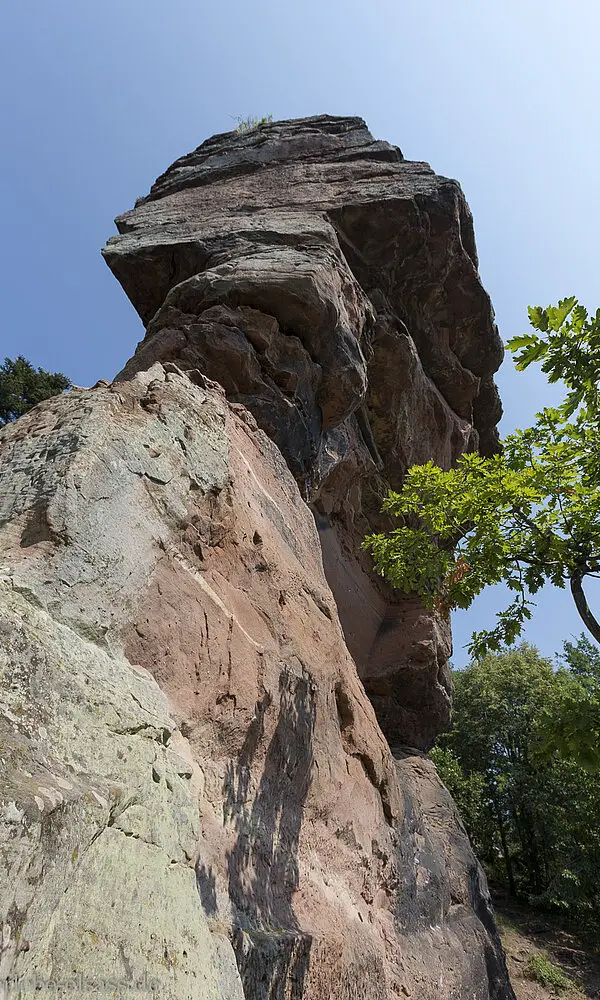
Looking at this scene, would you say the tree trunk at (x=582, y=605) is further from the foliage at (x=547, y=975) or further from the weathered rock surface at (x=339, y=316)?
the foliage at (x=547, y=975)

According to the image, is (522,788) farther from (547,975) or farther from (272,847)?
(272,847)

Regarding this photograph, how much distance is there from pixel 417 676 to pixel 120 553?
8.16 m

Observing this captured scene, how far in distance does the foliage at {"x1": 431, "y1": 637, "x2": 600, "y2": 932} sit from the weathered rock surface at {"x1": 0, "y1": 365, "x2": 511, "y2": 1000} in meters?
13.7

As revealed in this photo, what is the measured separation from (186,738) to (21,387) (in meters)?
16.1

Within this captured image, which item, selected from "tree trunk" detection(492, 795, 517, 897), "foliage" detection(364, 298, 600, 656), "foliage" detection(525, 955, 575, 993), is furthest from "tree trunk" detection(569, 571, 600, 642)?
"tree trunk" detection(492, 795, 517, 897)

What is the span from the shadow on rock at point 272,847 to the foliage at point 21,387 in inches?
559

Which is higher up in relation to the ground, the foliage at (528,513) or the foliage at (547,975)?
the foliage at (528,513)

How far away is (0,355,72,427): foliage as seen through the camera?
1712 centimetres

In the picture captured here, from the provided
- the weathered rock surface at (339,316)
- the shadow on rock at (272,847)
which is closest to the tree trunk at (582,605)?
the shadow on rock at (272,847)

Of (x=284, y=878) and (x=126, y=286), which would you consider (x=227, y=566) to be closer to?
(x=284, y=878)

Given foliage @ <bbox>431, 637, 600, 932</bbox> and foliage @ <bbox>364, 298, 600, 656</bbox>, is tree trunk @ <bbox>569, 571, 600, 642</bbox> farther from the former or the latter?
foliage @ <bbox>431, 637, 600, 932</bbox>

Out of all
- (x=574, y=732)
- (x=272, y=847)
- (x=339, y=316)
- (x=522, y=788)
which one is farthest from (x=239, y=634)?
(x=522, y=788)

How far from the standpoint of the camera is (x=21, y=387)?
17.4 m

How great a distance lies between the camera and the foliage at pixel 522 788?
60.5 feet
